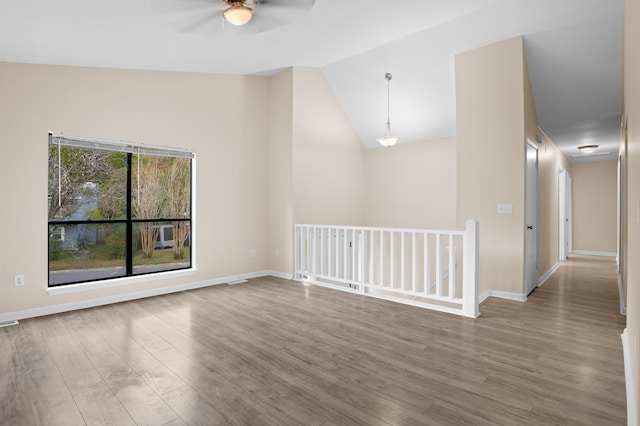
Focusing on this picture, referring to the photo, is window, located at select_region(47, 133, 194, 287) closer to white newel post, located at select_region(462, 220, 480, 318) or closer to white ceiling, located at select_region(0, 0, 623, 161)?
white ceiling, located at select_region(0, 0, 623, 161)

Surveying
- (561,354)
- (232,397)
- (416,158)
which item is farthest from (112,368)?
(416,158)

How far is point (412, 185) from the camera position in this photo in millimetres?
6609

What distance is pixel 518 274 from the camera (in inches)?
168

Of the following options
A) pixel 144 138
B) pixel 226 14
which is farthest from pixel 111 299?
pixel 226 14

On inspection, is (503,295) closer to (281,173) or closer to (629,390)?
(629,390)

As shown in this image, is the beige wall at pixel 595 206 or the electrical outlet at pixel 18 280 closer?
the electrical outlet at pixel 18 280

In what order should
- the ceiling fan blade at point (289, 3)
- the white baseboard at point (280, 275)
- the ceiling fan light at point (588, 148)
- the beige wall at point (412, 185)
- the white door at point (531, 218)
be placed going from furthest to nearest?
the ceiling fan light at point (588, 148) → the beige wall at point (412, 185) → the white baseboard at point (280, 275) → the white door at point (531, 218) → the ceiling fan blade at point (289, 3)

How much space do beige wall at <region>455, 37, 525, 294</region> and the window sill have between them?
12.8 feet

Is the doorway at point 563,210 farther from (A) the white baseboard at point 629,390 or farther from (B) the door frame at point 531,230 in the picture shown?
(A) the white baseboard at point 629,390

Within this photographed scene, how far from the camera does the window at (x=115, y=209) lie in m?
4.02

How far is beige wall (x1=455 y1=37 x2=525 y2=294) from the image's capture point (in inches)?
167

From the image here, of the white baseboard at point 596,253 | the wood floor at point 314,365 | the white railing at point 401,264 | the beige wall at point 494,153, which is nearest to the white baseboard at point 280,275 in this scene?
the white railing at point 401,264

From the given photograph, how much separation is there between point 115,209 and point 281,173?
2.39 meters

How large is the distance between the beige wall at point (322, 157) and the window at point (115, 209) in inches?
67.3
